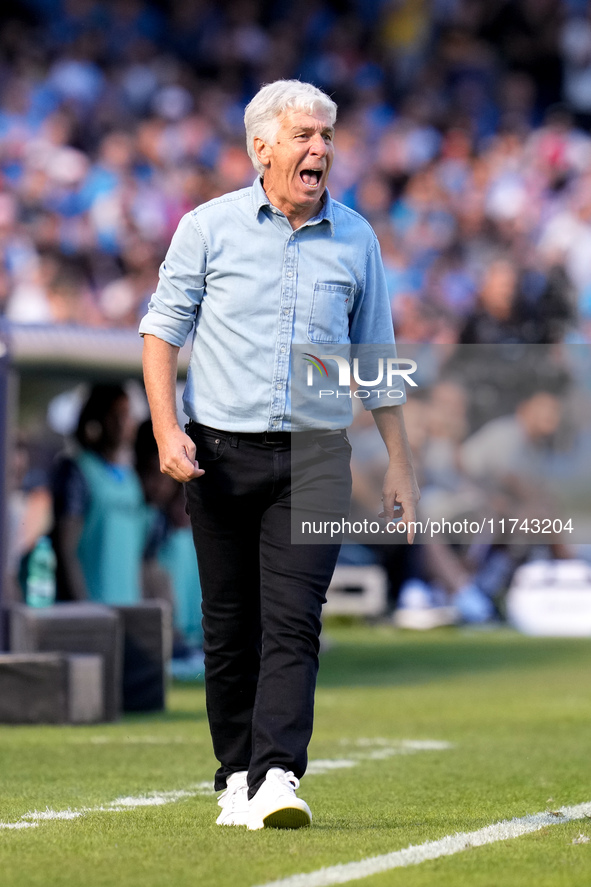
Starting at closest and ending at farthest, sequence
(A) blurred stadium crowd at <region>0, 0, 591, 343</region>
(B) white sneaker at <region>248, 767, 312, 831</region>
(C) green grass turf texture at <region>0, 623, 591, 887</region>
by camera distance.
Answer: (C) green grass turf texture at <region>0, 623, 591, 887</region>, (B) white sneaker at <region>248, 767, 312, 831</region>, (A) blurred stadium crowd at <region>0, 0, 591, 343</region>

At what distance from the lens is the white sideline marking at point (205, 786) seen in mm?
4289

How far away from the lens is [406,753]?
20.4ft

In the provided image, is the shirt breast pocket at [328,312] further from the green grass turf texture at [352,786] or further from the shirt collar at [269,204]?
the green grass turf texture at [352,786]

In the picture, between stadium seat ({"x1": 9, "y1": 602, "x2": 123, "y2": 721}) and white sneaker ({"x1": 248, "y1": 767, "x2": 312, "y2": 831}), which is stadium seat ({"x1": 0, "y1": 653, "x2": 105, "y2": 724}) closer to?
stadium seat ({"x1": 9, "y1": 602, "x2": 123, "y2": 721})

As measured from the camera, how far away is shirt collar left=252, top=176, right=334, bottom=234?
4.13 m

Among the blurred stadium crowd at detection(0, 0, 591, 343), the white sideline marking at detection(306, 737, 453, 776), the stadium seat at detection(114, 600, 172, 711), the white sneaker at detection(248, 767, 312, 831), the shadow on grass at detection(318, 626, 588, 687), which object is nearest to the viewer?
the white sneaker at detection(248, 767, 312, 831)

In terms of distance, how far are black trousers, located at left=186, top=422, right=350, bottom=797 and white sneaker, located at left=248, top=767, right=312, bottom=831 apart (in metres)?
0.04

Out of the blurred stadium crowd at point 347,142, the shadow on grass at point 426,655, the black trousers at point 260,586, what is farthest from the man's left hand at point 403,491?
the blurred stadium crowd at point 347,142

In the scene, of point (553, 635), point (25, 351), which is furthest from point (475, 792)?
point (553, 635)

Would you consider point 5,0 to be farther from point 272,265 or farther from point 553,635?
point 272,265

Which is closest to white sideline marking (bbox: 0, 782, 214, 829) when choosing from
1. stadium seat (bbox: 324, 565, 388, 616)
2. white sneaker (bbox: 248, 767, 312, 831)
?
white sneaker (bbox: 248, 767, 312, 831)

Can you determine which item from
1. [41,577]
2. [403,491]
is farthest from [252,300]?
[41,577]

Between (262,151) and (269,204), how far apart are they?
0.14 meters

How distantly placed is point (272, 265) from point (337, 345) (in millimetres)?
273
